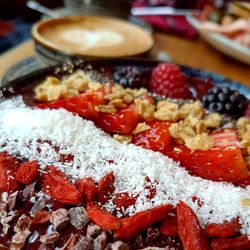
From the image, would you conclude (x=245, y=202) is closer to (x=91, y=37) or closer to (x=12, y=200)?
(x=12, y=200)

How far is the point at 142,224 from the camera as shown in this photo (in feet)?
2.00

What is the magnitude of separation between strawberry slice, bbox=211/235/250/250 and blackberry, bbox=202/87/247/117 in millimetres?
370

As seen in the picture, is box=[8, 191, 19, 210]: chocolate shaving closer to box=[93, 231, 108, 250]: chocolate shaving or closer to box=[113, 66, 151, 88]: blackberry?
box=[93, 231, 108, 250]: chocolate shaving

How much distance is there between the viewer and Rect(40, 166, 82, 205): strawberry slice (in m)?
0.63

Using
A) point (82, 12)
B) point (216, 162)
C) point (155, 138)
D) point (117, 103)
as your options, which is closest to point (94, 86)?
point (117, 103)

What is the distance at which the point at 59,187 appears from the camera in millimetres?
646

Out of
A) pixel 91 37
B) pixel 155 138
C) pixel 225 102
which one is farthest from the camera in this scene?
pixel 91 37

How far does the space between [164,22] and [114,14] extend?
23 cm

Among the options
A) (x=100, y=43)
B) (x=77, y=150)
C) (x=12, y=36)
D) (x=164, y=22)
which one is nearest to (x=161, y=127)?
(x=77, y=150)

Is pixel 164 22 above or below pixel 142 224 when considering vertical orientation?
Answer: below

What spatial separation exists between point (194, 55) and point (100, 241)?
1.03 m

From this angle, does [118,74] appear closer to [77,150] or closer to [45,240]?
[77,150]

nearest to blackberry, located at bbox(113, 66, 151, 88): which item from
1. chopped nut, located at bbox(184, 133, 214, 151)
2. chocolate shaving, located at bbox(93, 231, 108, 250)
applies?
chopped nut, located at bbox(184, 133, 214, 151)

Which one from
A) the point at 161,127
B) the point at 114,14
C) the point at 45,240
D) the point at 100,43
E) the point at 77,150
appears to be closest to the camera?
the point at 45,240
